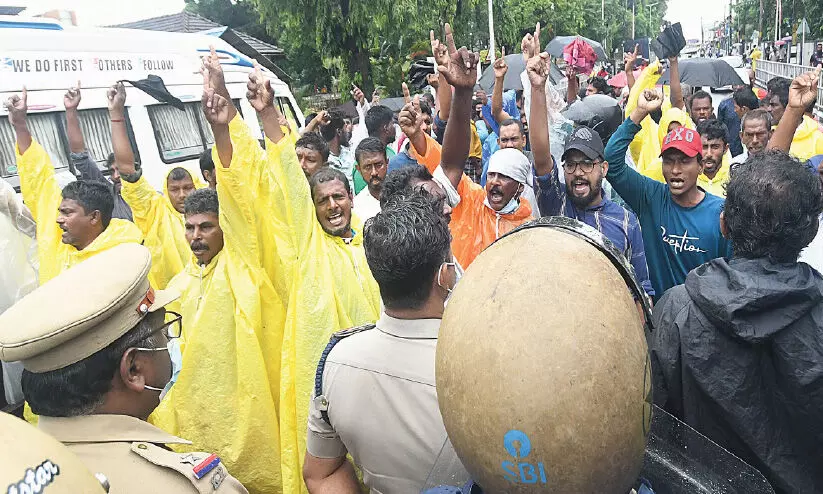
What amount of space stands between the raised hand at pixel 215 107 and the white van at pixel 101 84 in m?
3.02

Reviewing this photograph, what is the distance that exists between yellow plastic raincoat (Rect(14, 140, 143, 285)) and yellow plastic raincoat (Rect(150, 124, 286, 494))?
0.88 m

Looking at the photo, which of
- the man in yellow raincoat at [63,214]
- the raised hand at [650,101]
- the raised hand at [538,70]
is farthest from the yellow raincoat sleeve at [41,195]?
the raised hand at [650,101]

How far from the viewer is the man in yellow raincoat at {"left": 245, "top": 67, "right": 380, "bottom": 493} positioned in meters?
2.67

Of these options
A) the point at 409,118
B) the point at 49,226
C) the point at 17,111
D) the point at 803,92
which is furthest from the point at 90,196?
the point at 803,92

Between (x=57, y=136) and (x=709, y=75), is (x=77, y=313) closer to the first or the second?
(x=57, y=136)

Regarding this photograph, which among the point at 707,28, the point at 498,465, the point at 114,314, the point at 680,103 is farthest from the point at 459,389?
the point at 707,28

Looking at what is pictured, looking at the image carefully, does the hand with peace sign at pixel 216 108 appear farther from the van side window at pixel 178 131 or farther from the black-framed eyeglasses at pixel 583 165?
the van side window at pixel 178 131

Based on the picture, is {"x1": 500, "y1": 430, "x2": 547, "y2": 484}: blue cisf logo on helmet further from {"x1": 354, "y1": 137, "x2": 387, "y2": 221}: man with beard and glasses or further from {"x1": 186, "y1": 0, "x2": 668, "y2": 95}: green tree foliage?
{"x1": 186, "y1": 0, "x2": 668, "y2": 95}: green tree foliage

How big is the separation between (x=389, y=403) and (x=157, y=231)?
3.14 metres

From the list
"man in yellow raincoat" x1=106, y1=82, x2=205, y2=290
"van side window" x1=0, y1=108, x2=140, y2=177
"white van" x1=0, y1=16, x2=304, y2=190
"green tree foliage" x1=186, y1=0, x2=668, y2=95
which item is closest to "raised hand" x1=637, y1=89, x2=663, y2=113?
"man in yellow raincoat" x1=106, y1=82, x2=205, y2=290

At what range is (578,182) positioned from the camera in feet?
10.4

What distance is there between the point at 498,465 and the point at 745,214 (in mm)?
1297

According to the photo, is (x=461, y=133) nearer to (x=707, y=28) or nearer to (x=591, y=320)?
(x=591, y=320)

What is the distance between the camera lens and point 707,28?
150m
